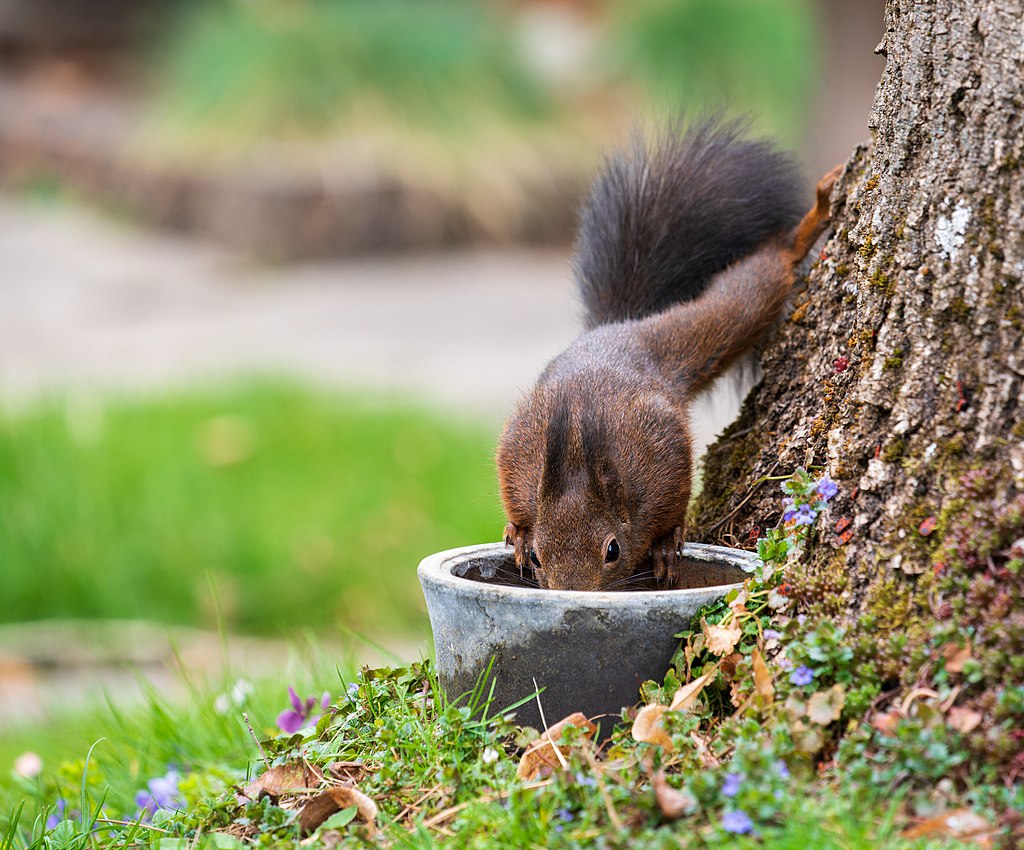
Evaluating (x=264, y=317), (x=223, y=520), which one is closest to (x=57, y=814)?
(x=223, y=520)

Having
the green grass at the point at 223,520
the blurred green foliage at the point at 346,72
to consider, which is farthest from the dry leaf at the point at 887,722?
the blurred green foliage at the point at 346,72

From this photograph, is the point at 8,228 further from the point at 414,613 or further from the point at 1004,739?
the point at 1004,739

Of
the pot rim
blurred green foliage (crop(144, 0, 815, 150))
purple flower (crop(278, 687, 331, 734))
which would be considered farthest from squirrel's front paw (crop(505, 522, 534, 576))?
blurred green foliage (crop(144, 0, 815, 150))

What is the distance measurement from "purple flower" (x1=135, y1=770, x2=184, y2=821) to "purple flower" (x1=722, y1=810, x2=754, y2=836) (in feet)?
3.78

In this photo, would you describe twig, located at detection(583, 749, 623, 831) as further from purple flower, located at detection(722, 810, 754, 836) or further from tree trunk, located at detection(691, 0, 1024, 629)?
tree trunk, located at detection(691, 0, 1024, 629)

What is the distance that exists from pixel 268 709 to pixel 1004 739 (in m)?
1.72

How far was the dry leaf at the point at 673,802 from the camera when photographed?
5.39ft

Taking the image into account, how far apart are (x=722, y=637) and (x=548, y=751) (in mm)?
294

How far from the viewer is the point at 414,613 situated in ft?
16.6

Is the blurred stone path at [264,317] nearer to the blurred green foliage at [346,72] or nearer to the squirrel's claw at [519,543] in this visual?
the blurred green foliage at [346,72]

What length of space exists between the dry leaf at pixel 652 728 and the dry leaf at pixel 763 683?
A: 0.13m

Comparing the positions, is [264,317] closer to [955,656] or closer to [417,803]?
[417,803]

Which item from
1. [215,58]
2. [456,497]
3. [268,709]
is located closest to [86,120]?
[215,58]

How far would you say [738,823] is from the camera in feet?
5.16
